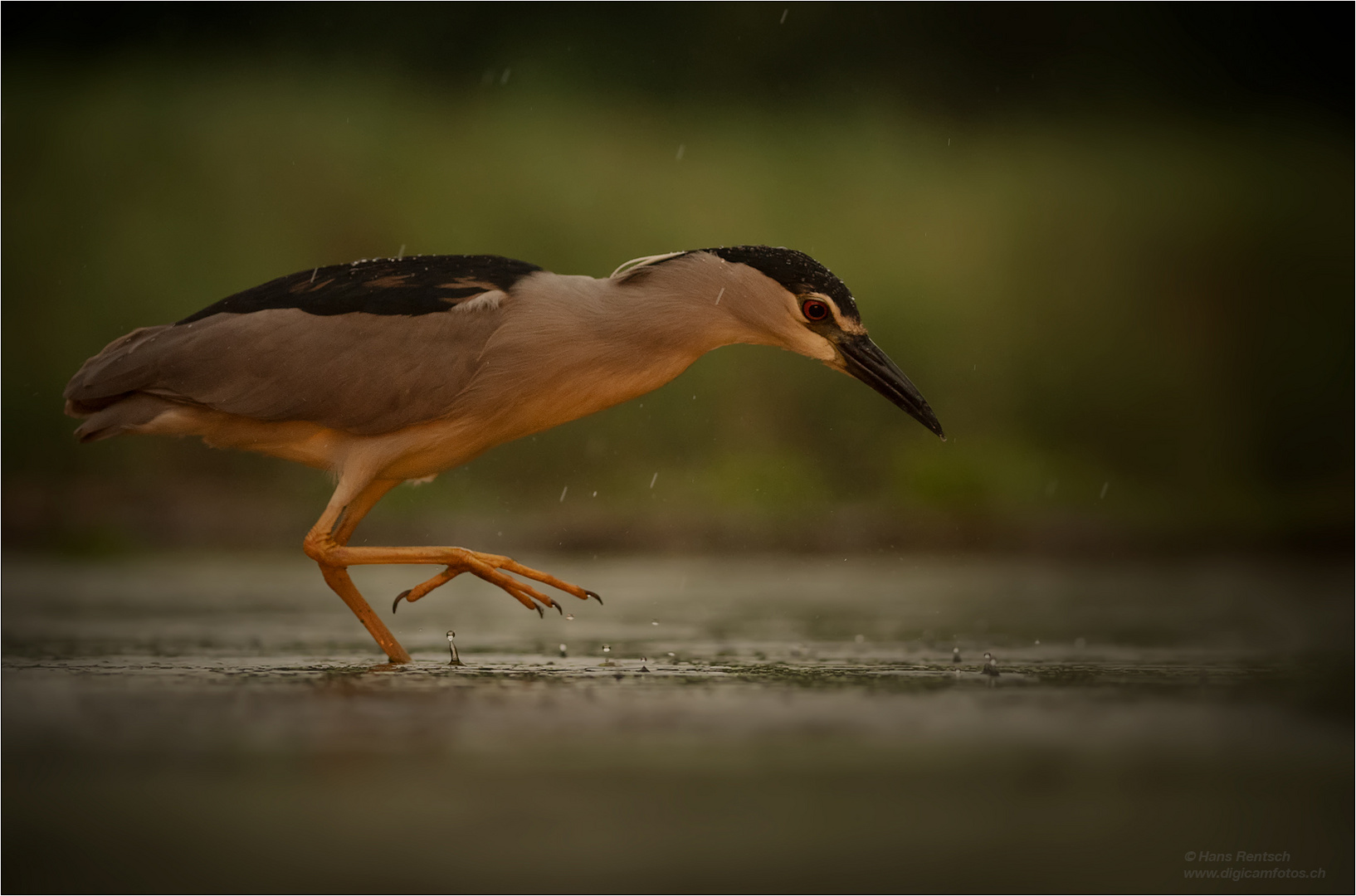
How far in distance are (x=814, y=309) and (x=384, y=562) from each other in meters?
1.12

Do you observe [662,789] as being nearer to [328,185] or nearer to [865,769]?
[865,769]

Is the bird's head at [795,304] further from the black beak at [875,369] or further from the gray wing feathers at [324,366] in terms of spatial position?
the gray wing feathers at [324,366]

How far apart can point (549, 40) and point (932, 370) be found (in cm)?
302

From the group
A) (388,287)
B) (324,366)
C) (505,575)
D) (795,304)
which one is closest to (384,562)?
(505,575)

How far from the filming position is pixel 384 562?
125 inches

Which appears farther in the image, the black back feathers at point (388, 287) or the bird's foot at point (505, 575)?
the black back feathers at point (388, 287)

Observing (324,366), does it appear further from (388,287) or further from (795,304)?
(795,304)

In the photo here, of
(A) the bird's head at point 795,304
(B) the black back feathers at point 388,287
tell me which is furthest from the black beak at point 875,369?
(B) the black back feathers at point 388,287

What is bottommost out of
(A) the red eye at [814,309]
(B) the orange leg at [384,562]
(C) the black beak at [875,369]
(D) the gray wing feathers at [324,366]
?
(B) the orange leg at [384,562]

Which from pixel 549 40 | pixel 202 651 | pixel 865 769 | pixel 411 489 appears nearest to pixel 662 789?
A: pixel 865 769

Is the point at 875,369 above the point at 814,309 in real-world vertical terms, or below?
below

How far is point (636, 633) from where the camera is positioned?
3.75 metres

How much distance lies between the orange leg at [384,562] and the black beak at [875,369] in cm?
78

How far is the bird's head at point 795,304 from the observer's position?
3.17 metres
